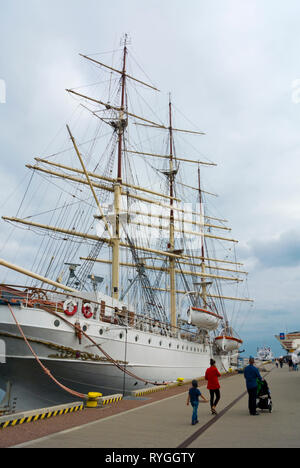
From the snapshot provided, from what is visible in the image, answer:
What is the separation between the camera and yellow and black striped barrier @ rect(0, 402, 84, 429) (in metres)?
7.50

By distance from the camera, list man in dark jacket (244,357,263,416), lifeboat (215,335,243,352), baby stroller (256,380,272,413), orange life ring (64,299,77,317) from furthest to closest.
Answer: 1. lifeboat (215,335,243,352)
2. orange life ring (64,299,77,317)
3. baby stroller (256,380,272,413)
4. man in dark jacket (244,357,263,416)

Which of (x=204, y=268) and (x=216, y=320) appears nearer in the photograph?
(x=216, y=320)

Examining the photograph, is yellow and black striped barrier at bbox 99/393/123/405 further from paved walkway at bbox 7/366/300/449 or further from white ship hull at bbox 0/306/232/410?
white ship hull at bbox 0/306/232/410

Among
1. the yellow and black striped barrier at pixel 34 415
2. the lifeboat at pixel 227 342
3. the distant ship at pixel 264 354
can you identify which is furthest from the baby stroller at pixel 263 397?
the distant ship at pixel 264 354

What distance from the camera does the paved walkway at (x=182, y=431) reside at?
19.9ft

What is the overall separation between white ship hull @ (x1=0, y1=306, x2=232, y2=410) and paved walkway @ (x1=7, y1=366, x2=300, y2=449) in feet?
13.0

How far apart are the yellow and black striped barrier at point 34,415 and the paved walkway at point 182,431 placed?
1.29m

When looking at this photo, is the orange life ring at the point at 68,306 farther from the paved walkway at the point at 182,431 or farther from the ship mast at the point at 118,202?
the ship mast at the point at 118,202

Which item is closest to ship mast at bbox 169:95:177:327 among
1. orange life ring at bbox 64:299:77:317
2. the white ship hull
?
the white ship hull

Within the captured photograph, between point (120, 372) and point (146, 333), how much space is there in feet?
8.85

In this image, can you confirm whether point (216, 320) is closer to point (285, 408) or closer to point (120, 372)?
point (120, 372)

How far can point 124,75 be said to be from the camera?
98.1ft
